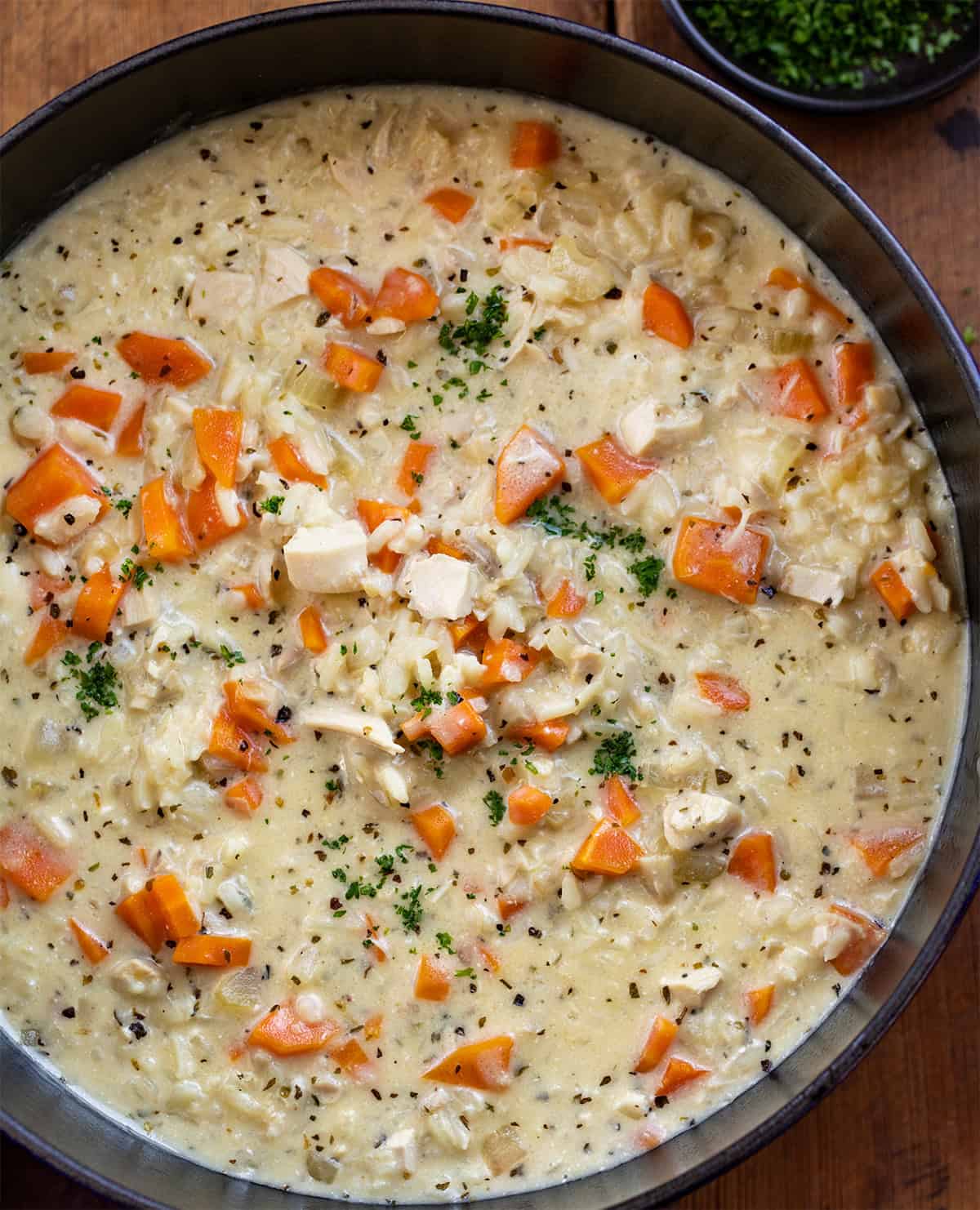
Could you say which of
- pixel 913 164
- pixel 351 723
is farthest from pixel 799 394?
pixel 351 723

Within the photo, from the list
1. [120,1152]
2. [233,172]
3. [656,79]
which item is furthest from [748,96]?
[120,1152]

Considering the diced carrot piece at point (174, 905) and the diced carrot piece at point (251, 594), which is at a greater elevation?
the diced carrot piece at point (251, 594)

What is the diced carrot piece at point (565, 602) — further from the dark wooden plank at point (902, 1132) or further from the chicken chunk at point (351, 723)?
the dark wooden plank at point (902, 1132)

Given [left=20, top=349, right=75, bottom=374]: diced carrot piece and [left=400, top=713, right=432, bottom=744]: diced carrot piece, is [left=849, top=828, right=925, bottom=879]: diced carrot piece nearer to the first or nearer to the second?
[left=400, top=713, right=432, bottom=744]: diced carrot piece

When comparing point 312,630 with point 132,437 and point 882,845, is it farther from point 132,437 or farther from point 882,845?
point 882,845

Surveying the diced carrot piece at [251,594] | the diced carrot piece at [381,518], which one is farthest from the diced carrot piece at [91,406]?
the diced carrot piece at [381,518]

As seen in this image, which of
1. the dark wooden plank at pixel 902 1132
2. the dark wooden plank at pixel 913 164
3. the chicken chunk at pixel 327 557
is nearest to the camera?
the chicken chunk at pixel 327 557

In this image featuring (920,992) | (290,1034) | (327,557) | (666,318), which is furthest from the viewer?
(920,992)
